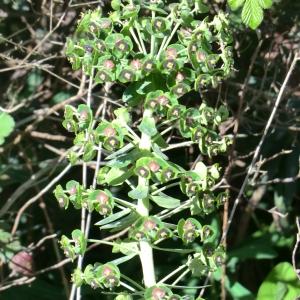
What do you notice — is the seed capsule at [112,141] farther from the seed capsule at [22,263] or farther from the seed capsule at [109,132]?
the seed capsule at [22,263]

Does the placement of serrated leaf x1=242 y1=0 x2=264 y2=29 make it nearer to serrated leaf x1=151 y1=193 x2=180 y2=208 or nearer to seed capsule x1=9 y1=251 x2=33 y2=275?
serrated leaf x1=151 y1=193 x2=180 y2=208

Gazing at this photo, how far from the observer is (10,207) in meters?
2.70

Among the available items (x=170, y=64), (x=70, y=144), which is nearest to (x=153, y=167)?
(x=170, y=64)

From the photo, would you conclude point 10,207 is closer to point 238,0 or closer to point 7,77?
point 7,77

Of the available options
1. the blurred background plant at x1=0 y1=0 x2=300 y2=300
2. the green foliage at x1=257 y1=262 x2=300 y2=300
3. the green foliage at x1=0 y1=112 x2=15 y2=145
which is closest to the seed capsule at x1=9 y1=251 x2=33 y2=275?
the blurred background plant at x1=0 y1=0 x2=300 y2=300

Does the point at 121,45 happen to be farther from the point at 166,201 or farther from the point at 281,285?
the point at 281,285

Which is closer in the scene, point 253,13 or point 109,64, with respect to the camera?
point 109,64

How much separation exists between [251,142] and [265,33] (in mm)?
452

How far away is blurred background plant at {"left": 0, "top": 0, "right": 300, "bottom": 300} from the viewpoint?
2.56 metres

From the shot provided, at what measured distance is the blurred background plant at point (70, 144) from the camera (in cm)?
256

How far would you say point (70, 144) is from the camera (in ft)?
9.22

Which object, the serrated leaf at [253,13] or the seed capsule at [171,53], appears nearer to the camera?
the seed capsule at [171,53]

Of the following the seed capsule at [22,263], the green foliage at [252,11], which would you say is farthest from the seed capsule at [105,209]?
the seed capsule at [22,263]

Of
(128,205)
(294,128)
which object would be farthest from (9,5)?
(128,205)
